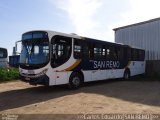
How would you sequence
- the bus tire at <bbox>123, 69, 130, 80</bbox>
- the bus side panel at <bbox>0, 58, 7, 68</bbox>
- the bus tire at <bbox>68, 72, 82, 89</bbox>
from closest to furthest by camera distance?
the bus tire at <bbox>68, 72, 82, 89</bbox>
the bus tire at <bbox>123, 69, 130, 80</bbox>
the bus side panel at <bbox>0, 58, 7, 68</bbox>

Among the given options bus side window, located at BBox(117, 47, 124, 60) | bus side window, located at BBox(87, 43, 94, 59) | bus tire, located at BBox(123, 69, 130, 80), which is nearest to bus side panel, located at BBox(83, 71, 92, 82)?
bus side window, located at BBox(87, 43, 94, 59)

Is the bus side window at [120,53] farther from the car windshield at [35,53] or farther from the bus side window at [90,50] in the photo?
the car windshield at [35,53]

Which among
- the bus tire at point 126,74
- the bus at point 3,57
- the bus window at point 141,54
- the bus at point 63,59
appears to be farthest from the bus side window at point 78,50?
the bus at point 3,57

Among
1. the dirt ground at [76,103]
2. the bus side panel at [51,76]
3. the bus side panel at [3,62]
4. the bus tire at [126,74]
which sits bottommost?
the dirt ground at [76,103]

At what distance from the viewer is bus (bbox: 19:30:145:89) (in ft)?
40.4

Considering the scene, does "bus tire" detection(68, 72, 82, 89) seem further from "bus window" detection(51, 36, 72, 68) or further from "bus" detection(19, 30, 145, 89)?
"bus window" detection(51, 36, 72, 68)

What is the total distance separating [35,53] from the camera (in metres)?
12.6

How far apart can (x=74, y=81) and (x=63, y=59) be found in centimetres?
156

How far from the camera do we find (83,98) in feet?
36.9

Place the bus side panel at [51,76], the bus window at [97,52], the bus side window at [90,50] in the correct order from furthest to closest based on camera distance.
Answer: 1. the bus window at [97,52]
2. the bus side window at [90,50]
3. the bus side panel at [51,76]

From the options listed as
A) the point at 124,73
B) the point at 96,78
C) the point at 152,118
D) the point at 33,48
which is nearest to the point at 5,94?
the point at 33,48

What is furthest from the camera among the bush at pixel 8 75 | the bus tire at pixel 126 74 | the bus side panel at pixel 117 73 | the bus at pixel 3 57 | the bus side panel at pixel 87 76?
the bus at pixel 3 57

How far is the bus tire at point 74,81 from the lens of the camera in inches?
542

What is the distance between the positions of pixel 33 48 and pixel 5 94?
2614mm
